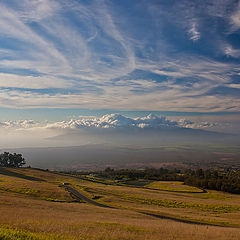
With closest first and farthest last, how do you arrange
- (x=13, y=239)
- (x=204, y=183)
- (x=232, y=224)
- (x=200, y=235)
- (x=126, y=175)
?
(x=13, y=239), (x=200, y=235), (x=232, y=224), (x=204, y=183), (x=126, y=175)

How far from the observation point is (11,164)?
5699 inches

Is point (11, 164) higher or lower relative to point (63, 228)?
lower

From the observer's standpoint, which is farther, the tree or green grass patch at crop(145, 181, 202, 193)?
the tree

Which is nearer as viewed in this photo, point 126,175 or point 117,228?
point 117,228

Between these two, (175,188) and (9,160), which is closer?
(175,188)

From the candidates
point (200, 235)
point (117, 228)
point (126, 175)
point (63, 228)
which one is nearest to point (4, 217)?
point (63, 228)

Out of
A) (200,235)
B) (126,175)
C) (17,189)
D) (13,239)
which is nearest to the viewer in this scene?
(13,239)

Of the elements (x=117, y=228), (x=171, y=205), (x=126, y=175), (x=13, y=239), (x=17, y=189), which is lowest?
(x=126, y=175)

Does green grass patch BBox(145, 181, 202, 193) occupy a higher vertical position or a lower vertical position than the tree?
lower

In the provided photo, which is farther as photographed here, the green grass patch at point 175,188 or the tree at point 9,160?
the tree at point 9,160

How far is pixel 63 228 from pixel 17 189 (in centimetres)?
3748

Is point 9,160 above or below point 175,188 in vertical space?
above

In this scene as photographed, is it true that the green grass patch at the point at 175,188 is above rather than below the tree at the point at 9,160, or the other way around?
below

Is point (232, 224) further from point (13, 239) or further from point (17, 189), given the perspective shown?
point (17, 189)
